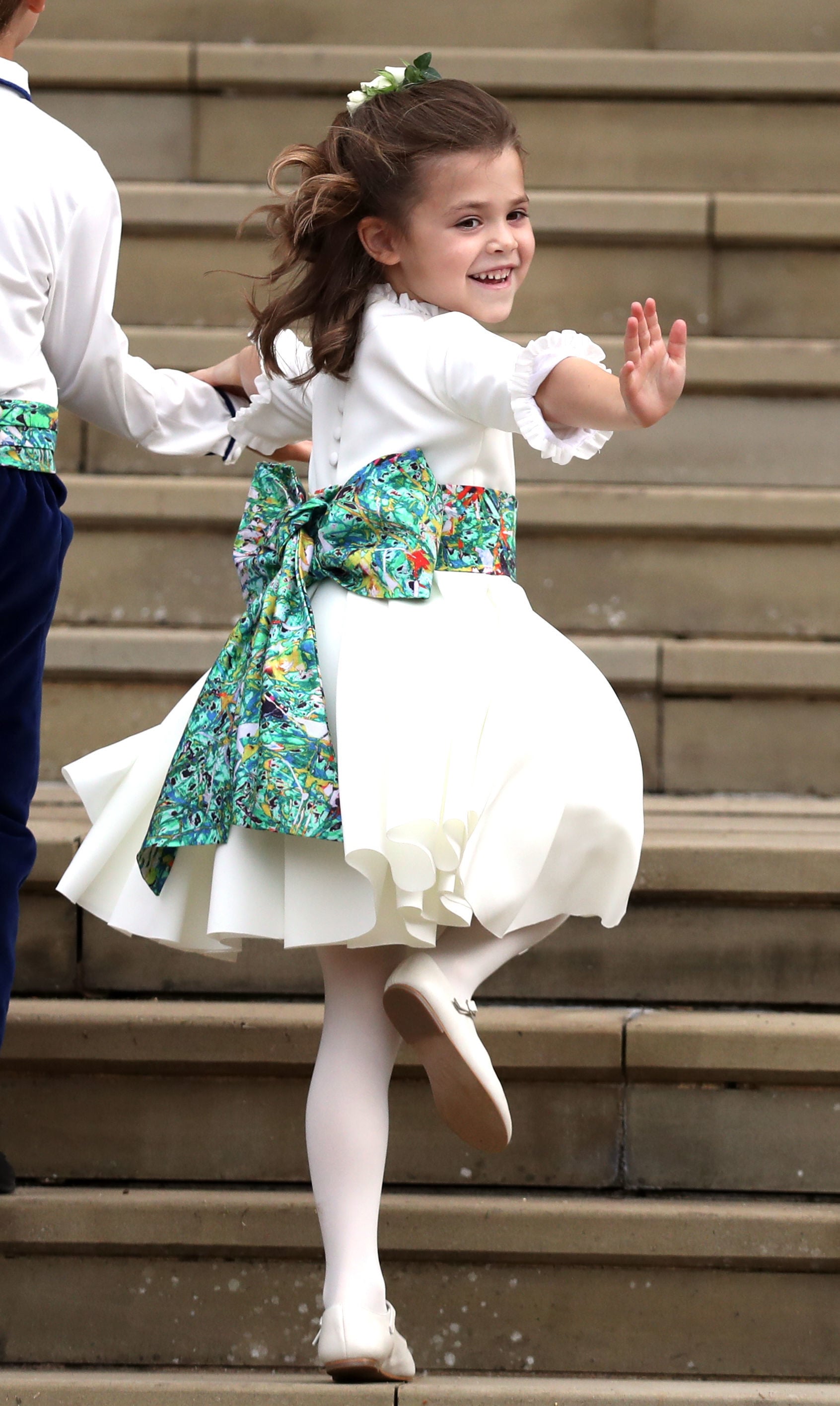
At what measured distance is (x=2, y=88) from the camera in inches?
81.7

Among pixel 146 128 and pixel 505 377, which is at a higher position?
pixel 146 128

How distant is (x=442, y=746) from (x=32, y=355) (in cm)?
76

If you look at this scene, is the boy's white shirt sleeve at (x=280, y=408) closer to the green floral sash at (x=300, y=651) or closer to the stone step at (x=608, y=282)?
the green floral sash at (x=300, y=651)

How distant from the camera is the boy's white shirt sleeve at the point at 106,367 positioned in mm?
2150

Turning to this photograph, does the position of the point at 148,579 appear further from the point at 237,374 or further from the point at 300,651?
the point at 300,651

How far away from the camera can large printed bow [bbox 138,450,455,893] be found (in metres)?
1.86

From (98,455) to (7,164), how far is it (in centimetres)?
159

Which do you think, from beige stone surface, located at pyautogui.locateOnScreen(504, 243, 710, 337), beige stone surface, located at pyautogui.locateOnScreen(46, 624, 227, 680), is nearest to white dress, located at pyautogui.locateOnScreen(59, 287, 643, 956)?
beige stone surface, located at pyautogui.locateOnScreen(46, 624, 227, 680)

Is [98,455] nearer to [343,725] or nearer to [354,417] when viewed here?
[354,417]

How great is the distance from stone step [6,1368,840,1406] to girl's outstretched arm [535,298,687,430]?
111 centimetres

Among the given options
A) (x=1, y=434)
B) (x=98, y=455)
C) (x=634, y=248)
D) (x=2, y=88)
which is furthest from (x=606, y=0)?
(x=1, y=434)

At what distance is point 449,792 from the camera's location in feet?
6.07

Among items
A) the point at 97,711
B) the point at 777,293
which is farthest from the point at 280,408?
the point at 777,293

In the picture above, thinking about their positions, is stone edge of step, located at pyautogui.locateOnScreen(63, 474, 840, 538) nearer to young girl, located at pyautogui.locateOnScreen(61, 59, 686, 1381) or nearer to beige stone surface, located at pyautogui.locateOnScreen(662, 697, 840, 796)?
beige stone surface, located at pyautogui.locateOnScreen(662, 697, 840, 796)
